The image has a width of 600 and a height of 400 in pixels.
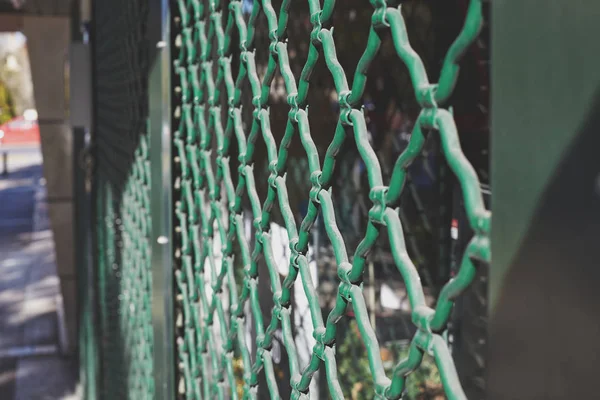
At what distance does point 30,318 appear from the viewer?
30.7ft

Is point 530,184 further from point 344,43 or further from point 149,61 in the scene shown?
point 344,43

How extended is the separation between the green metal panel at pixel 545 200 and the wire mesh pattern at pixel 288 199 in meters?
0.05

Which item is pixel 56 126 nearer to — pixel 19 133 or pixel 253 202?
pixel 253 202

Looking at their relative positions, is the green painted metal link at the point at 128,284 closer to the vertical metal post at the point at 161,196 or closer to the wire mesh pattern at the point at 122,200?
the wire mesh pattern at the point at 122,200

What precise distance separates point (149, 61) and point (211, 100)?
2.43 feet

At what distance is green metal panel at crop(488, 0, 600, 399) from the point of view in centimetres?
48

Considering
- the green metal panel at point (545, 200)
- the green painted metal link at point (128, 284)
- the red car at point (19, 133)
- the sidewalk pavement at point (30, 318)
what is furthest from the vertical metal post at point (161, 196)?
the red car at point (19, 133)

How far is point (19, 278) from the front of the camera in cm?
1155

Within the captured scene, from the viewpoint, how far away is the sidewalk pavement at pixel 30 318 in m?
7.16

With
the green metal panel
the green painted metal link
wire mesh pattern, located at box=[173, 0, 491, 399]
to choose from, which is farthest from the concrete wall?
the green metal panel

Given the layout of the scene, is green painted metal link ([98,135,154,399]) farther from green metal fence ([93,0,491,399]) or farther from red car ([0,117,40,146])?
red car ([0,117,40,146])

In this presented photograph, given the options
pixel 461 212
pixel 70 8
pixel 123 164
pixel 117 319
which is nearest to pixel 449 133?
pixel 461 212

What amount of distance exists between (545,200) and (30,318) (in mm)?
9591

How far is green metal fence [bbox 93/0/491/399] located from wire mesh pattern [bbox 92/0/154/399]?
1 cm
